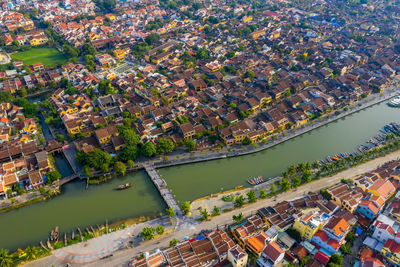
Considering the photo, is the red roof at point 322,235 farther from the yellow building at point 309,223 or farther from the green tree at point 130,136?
the green tree at point 130,136

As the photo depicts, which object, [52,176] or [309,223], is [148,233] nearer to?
[52,176]

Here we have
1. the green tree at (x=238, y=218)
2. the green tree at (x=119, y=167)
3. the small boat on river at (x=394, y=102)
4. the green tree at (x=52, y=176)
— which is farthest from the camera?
the small boat on river at (x=394, y=102)

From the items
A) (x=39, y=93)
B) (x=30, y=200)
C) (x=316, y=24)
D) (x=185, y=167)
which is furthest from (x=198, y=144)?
(x=316, y=24)

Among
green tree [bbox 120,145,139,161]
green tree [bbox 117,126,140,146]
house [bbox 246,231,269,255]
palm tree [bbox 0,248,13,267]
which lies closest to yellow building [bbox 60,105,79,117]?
green tree [bbox 117,126,140,146]

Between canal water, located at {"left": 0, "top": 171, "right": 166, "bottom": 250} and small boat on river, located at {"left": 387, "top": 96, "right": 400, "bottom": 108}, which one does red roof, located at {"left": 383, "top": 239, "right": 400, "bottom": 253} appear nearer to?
canal water, located at {"left": 0, "top": 171, "right": 166, "bottom": 250}

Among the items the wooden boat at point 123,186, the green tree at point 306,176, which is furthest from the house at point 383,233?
the wooden boat at point 123,186
